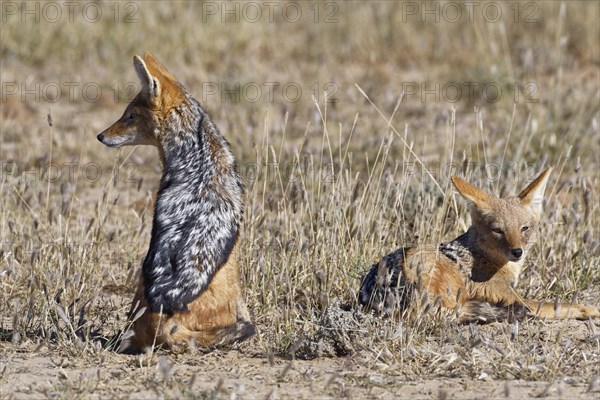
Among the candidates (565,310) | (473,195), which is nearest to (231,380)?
(473,195)

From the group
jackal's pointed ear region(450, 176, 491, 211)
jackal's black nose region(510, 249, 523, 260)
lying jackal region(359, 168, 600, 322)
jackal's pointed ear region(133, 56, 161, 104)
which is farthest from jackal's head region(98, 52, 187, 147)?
jackal's black nose region(510, 249, 523, 260)

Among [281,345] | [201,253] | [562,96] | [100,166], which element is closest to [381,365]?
[281,345]

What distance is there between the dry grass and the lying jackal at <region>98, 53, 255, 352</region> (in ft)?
0.64

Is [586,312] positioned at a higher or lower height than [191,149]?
lower

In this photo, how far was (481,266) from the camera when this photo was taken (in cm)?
659

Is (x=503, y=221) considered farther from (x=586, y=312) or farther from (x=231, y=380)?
(x=231, y=380)

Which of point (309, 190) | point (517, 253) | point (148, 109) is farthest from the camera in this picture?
point (309, 190)

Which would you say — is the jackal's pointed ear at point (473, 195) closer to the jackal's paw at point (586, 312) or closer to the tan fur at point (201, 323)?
the jackal's paw at point (586, 312)

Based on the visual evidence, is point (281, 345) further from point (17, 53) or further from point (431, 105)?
point (17, 53)

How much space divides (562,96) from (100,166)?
511 centimetres

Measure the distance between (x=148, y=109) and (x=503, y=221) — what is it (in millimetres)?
2311

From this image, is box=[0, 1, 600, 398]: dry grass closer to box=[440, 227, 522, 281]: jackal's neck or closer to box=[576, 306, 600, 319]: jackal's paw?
box=[576, 306, 600, 319]: jackal's paw

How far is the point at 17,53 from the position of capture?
1341cm

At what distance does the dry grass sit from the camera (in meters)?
5.63
